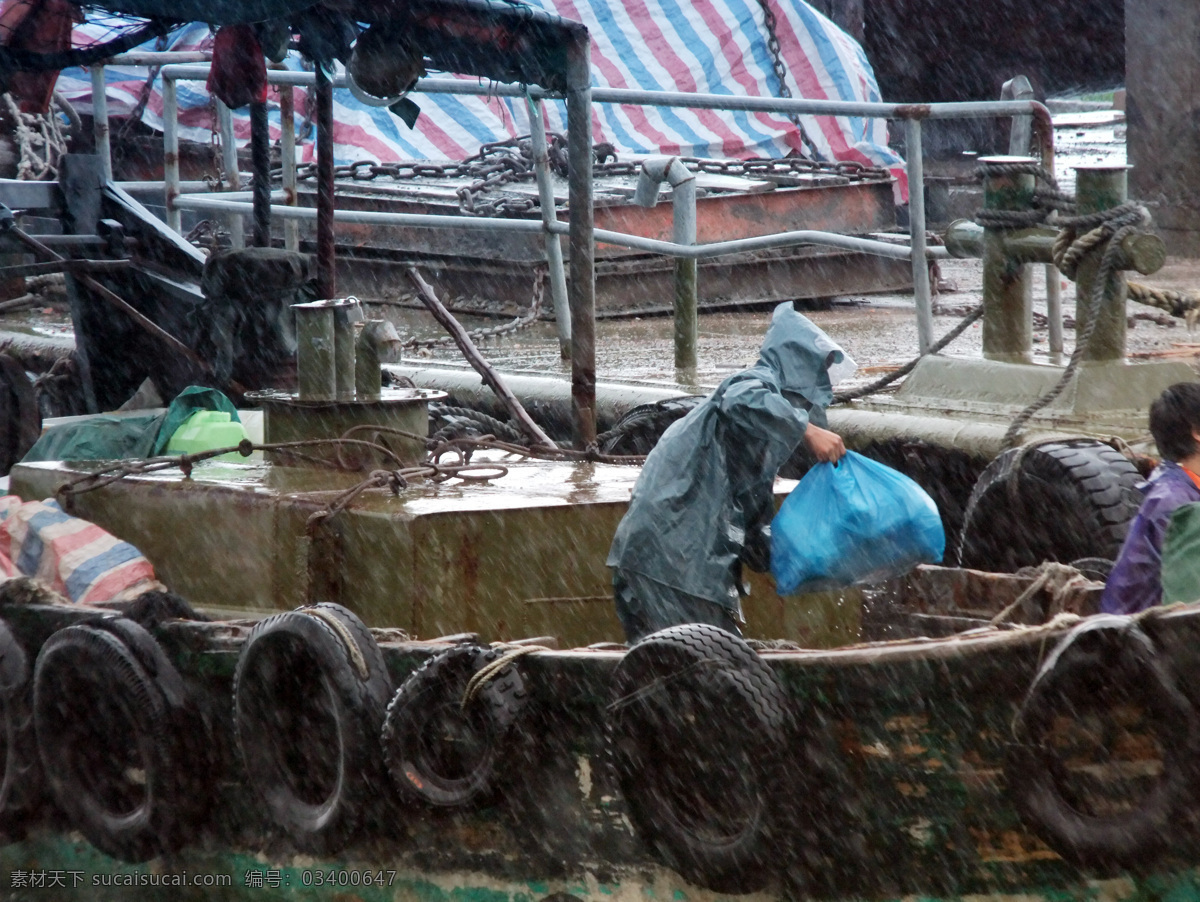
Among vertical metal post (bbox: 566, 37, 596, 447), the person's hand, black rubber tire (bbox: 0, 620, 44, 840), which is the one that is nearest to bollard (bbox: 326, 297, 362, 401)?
vertical metal post (bbox: 566, 37, 596, 447)

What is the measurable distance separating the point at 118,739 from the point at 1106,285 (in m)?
3.43

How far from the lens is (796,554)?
398 centimetres

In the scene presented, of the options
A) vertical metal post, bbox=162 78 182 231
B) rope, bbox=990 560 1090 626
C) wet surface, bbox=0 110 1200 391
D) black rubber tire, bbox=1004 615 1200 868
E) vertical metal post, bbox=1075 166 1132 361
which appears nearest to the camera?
black rubber tire, bbox=1004 615 1200 868

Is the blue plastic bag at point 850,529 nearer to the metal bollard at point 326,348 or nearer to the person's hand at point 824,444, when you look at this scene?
the person's hand at point 824,444

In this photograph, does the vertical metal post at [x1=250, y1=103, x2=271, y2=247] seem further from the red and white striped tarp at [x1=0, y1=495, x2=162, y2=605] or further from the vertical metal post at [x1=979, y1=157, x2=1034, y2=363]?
the vertical metal post at [x1=979, y1=157, x2=1034, y2=363]

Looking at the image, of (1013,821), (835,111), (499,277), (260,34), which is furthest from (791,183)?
(1013,821)

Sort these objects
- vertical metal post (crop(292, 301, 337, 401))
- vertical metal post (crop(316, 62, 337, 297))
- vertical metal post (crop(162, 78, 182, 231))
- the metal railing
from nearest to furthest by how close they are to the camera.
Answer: vertical metal post (crop(292, 301, 337, 401)), vertical metal post (crop(316, 62, 337, 297)), the metal railing, vertical metal post (crop(162, 78, 182, 231))

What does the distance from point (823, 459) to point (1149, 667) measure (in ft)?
3.94

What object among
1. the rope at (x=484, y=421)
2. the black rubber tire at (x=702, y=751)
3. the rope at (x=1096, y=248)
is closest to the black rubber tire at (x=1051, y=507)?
the rope at (x=1096, y=248)

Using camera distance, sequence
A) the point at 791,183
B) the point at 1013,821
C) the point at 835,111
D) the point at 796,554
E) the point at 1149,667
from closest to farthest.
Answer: the point at 1149,667
the point at 1013,821
the point at 796,554
the point at 835,111
the point at 791,183

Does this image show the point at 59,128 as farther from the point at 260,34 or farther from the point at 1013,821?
the point at 1013,821

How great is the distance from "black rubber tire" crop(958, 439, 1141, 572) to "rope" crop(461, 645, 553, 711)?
1.82 metres

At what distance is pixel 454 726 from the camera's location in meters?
3.72

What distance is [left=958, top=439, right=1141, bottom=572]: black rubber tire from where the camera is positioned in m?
4.55
